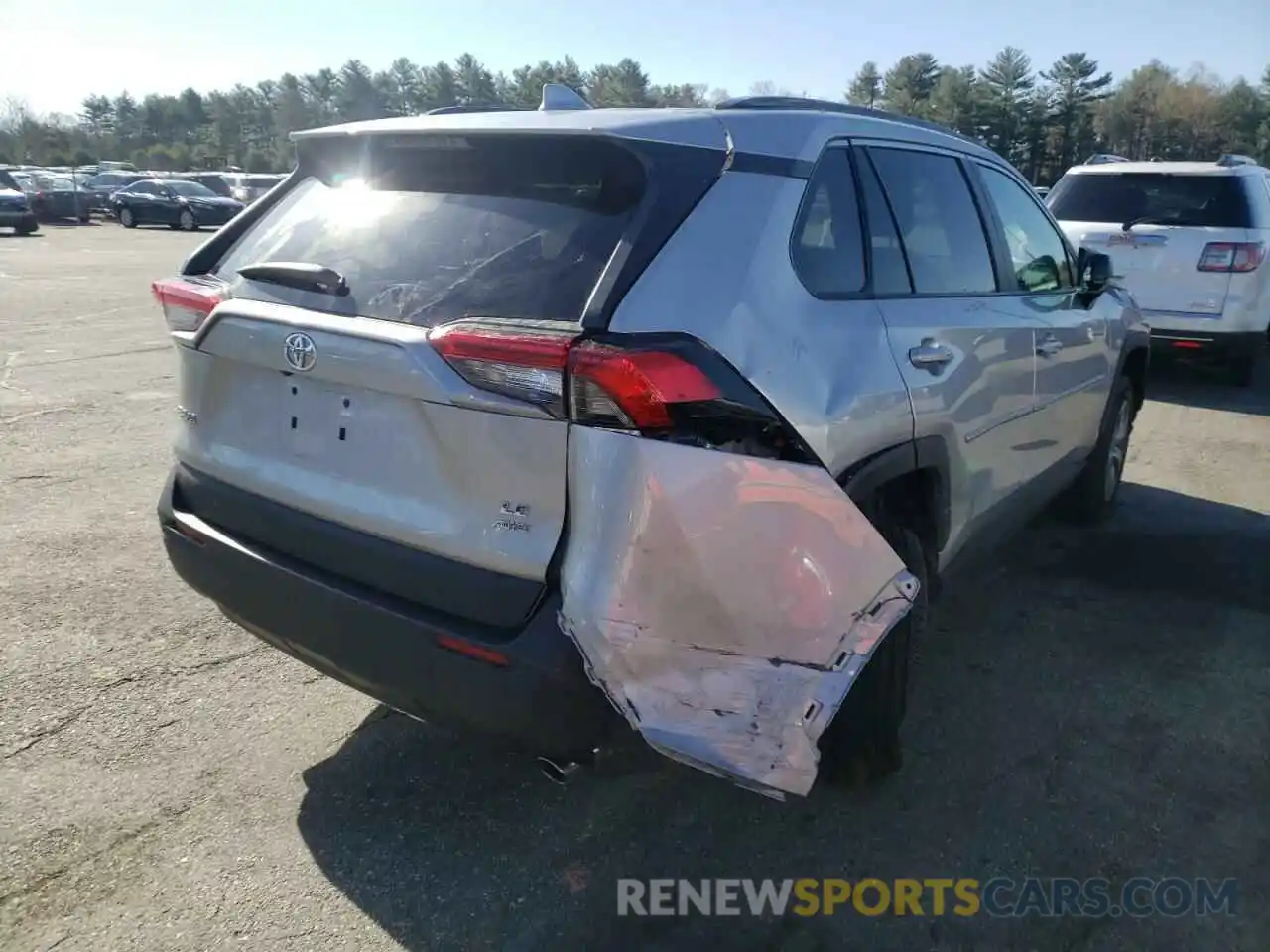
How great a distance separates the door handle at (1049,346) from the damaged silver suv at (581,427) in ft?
3.08

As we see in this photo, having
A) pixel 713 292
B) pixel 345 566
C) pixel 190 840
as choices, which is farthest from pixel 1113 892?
pixel 190 840

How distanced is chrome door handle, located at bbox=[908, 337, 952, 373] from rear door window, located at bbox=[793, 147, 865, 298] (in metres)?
0.26

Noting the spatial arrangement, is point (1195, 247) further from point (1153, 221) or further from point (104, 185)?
point (104, 185)

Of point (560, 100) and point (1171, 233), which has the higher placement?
point (560, 100)

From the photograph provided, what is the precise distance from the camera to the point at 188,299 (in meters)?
2.83

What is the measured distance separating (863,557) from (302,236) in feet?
5.77

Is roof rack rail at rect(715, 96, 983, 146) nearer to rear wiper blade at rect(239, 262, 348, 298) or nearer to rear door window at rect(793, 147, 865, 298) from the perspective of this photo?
rear door window at rect(793, 147, 865, 298)

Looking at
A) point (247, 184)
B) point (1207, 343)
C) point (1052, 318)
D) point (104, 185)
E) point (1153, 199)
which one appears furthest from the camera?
point (247, 184)

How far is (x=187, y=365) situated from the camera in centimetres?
287

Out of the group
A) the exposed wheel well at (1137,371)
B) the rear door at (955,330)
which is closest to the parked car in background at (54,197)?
the exposed wheel well at (1137,371)

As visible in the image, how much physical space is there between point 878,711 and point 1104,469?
2.99 meters

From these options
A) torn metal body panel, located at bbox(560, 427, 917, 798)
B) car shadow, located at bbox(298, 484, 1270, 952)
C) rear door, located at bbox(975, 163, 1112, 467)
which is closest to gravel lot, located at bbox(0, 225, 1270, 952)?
car shadow, located at bbox(298, 484, 1270, 952)

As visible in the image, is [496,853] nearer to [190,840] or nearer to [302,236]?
[190,840]

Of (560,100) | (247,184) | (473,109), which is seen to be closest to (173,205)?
(247,184)
